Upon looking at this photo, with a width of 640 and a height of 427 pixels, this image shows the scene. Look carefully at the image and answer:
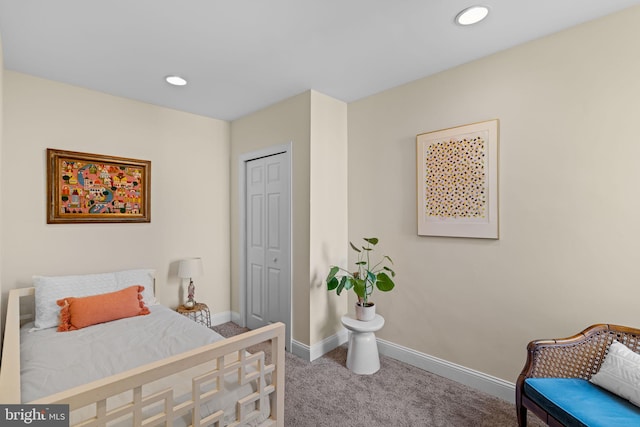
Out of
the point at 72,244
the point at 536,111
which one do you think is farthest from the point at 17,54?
the point at 536,111

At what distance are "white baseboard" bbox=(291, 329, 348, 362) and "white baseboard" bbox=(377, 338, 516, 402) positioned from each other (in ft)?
1.31

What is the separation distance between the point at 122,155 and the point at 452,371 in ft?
11.4

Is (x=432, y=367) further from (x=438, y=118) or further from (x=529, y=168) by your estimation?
(x=438, y=118)

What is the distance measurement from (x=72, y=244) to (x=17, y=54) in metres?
1.48

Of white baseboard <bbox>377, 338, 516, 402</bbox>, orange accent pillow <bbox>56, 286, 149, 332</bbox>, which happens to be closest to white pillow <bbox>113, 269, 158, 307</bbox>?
orange accent pillow <bbox>56, 286, 149, 332</bbox>

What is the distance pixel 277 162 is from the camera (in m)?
3.18

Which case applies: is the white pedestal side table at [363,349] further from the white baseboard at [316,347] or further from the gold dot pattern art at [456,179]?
the gold dot pattern art at [456,179]

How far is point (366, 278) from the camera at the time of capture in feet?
8.61

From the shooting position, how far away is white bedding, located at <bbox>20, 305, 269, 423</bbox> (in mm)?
1497

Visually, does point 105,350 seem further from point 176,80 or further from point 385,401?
point 176,80

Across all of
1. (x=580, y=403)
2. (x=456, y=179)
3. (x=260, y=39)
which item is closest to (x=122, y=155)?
(x=260, y=39)

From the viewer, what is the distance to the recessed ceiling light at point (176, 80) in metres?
2.56

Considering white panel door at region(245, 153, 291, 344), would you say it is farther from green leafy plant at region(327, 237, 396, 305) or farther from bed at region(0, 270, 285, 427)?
bed at region(0, 270, 285, 427)

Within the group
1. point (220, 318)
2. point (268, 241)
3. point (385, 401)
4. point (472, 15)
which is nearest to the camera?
point (472, 15)
